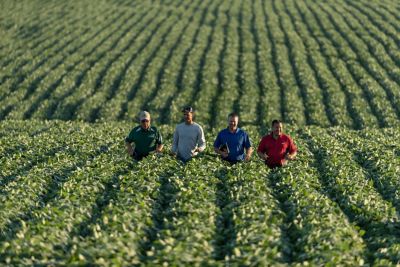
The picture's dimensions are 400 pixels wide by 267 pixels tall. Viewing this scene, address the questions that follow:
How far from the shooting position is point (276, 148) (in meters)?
15.0

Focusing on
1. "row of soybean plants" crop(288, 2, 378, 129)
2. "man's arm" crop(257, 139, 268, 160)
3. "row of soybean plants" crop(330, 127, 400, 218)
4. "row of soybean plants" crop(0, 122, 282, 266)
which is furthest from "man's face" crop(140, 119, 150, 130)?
"row of soybean plants" crop(288, 2, 378, 129)

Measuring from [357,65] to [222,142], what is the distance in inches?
1169

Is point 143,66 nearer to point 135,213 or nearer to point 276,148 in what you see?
point 276,148

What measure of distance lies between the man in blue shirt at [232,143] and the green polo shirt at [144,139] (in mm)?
2253

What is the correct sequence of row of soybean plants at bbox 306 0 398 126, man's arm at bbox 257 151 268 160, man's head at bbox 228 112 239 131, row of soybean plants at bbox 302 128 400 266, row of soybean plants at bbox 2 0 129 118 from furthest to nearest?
row of soybean plants at bbox 2 0 129 118
row of soybean plants at bbox 306 0 398 126
man's arm at bbox 257 151 268 160
man's head at bbox 228 112 239 131
row of soybean plants at bbox 302 128 400 266

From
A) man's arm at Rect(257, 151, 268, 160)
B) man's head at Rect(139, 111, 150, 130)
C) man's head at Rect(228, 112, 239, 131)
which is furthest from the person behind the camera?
man's arm at Rect(257, 151, 268, 160)

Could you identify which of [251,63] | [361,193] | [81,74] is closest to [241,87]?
[251,63]

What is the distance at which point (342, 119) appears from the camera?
30.4m

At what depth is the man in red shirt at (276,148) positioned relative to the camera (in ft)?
48.7

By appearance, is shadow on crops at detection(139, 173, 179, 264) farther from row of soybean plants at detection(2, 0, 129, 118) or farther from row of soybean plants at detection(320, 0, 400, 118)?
row of soybean plants at detection(320, 0, 400, 118)

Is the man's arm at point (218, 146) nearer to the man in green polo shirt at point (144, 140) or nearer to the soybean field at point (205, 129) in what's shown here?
the soybean field at point (205, 129)

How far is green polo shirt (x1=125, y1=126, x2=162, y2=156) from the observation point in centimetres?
1541

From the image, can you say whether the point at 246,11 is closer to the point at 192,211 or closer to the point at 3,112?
the point at 3,112

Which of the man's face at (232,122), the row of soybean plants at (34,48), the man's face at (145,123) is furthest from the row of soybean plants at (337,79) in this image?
the row of soybean plants at (34,48)
